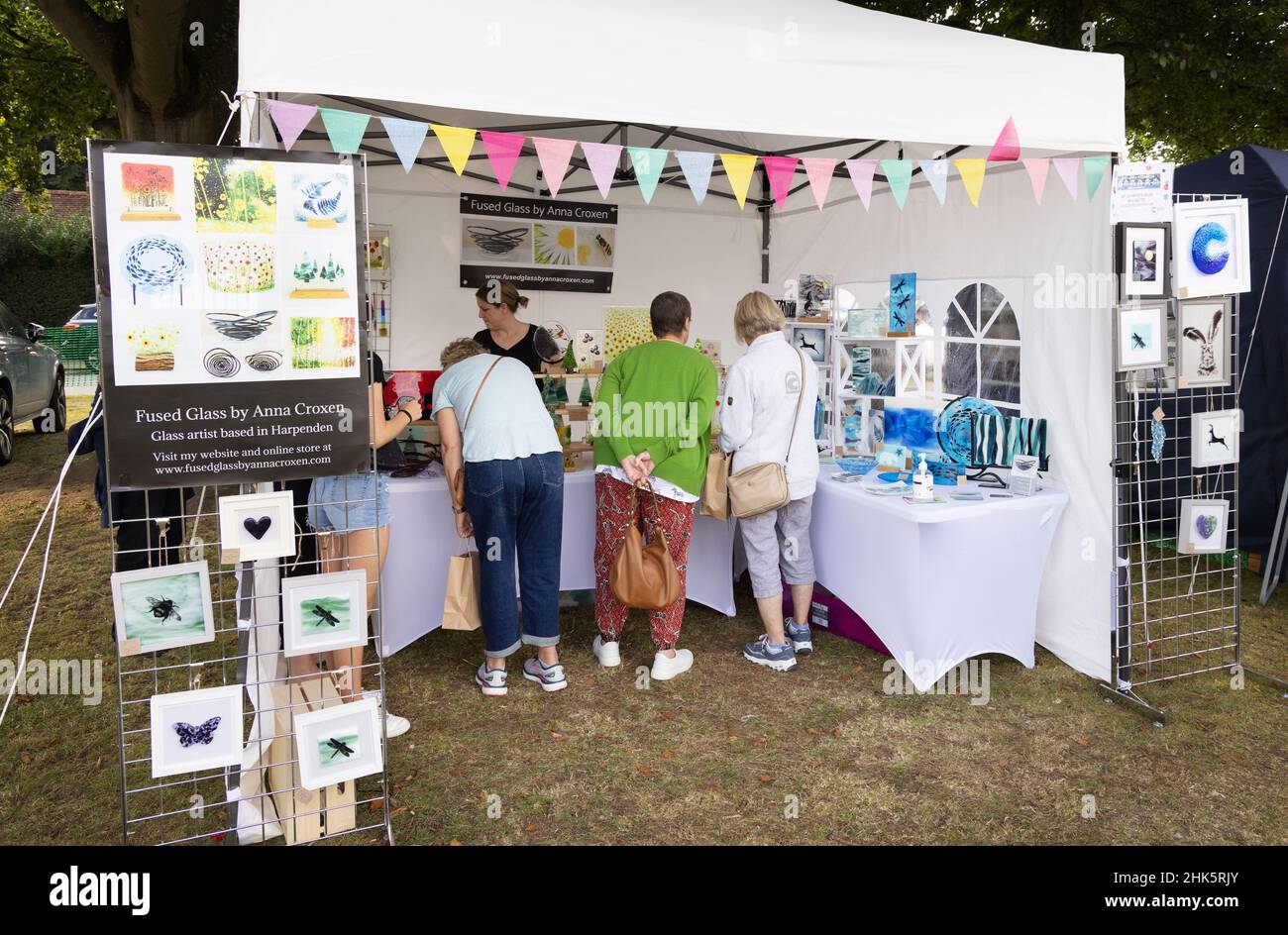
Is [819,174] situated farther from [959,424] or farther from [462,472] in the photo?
[462,472]

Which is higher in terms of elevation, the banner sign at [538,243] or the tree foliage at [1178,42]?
the tree foliage at [1178,42]

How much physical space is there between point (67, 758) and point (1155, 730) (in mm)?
3933

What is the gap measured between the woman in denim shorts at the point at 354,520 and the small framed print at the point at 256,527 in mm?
499

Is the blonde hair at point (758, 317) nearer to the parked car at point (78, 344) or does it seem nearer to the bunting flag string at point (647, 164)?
the bunting flag string at point (647, 164)

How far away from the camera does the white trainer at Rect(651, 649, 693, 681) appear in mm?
3883

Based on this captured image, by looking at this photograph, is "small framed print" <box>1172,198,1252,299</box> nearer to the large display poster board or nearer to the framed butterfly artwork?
the large display poster board

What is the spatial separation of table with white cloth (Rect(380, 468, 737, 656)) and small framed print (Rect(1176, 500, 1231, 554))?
2.59 metres

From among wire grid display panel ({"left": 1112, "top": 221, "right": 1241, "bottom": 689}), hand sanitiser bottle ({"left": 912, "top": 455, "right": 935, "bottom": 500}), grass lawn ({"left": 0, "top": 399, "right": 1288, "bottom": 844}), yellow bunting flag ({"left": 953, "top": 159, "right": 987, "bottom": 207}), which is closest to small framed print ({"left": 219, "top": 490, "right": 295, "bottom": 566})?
grass lawn ({"left": 0, "top": 399, "right": 1288, "bottom": 844})

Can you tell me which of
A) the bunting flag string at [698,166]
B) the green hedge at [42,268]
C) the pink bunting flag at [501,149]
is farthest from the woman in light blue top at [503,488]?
the green hedge at [42,268]

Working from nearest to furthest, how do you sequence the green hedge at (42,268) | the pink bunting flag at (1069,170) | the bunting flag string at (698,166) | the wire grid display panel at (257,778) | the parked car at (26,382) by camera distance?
the wire grid display panel at (257,778)
the bunting flag string at (698,166)
the pink bunting flag at (1069,170)
the parked car at (26,382)
the green hedge at (42,268)

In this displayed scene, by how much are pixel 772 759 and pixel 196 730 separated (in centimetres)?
186

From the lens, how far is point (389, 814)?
9.12ft

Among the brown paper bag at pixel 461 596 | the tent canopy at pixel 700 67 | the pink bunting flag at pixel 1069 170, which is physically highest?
Result: the tent canopy at pixel 700 67

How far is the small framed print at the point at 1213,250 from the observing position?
3.64 m
